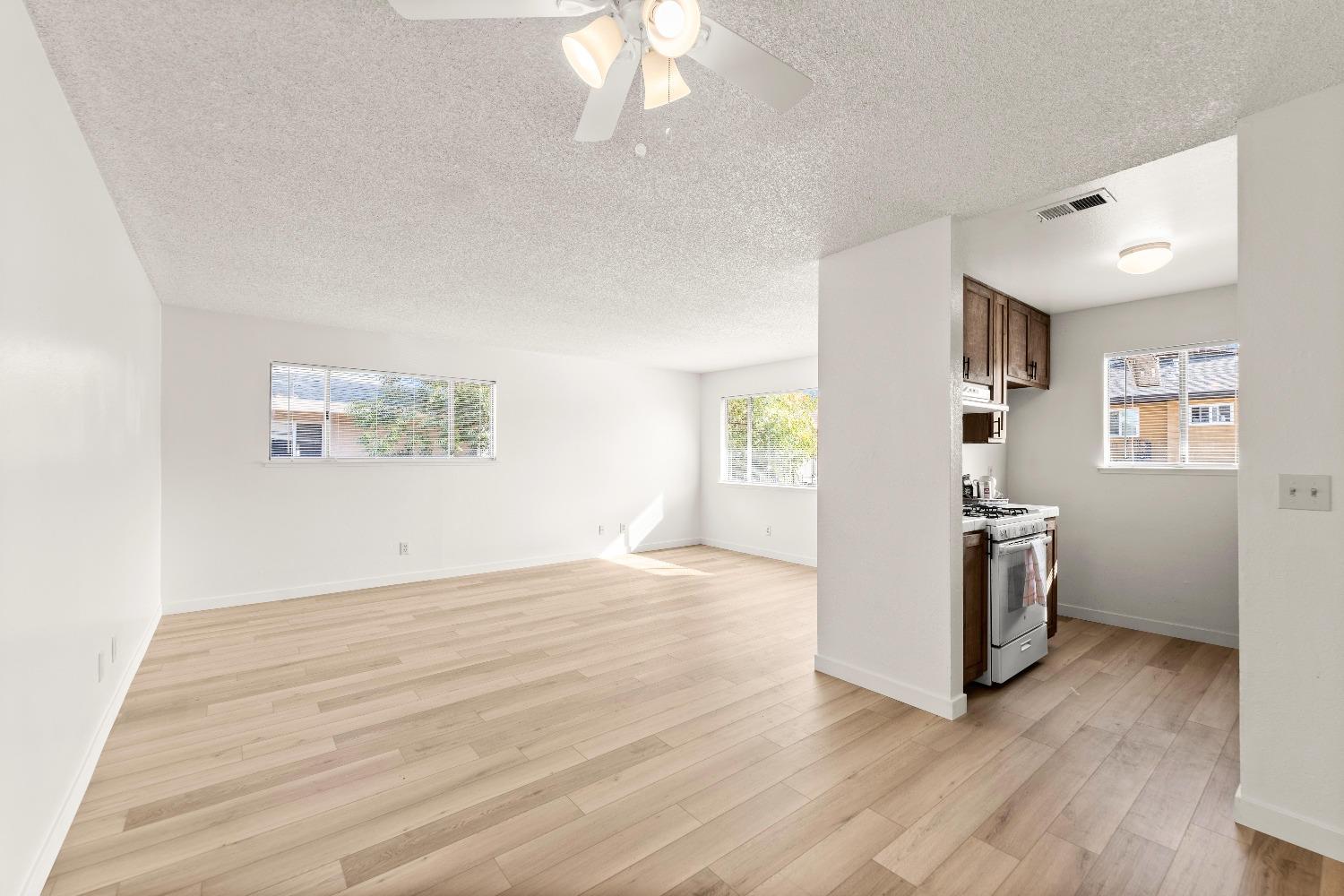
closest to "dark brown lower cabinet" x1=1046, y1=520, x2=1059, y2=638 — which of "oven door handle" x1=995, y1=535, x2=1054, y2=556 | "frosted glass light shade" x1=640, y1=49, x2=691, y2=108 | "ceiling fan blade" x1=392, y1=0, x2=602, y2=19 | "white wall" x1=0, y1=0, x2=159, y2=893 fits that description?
"oven door handle" x1=995, y1=535, x2=1054, y2=556

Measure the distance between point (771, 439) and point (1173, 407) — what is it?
386 cm

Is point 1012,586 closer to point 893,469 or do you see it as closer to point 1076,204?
point 893,469

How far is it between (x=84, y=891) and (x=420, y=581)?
13.6 ft

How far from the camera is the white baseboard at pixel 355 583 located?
15.7 ft

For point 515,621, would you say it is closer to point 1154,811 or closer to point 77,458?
point 77,458

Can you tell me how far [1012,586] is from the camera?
3.33 meters

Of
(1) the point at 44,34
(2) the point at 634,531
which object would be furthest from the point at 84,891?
(2) the point at 634,531

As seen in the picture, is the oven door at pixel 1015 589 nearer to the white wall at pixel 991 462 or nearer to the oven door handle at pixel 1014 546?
the oven door handle at pixel 1014 546

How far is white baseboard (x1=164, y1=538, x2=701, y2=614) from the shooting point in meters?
4.79

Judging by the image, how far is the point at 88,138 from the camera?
7.24ft

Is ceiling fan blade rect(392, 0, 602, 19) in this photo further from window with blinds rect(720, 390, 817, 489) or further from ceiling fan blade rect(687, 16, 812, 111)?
window with blinds rect(720, 390, 817, 489)

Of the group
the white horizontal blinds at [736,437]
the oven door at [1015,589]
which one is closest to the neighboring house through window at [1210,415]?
the oven door at [1015,589]

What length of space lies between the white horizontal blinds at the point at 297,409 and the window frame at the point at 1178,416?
659 cm

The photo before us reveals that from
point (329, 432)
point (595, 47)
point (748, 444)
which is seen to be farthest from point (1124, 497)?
point (329, 432)
